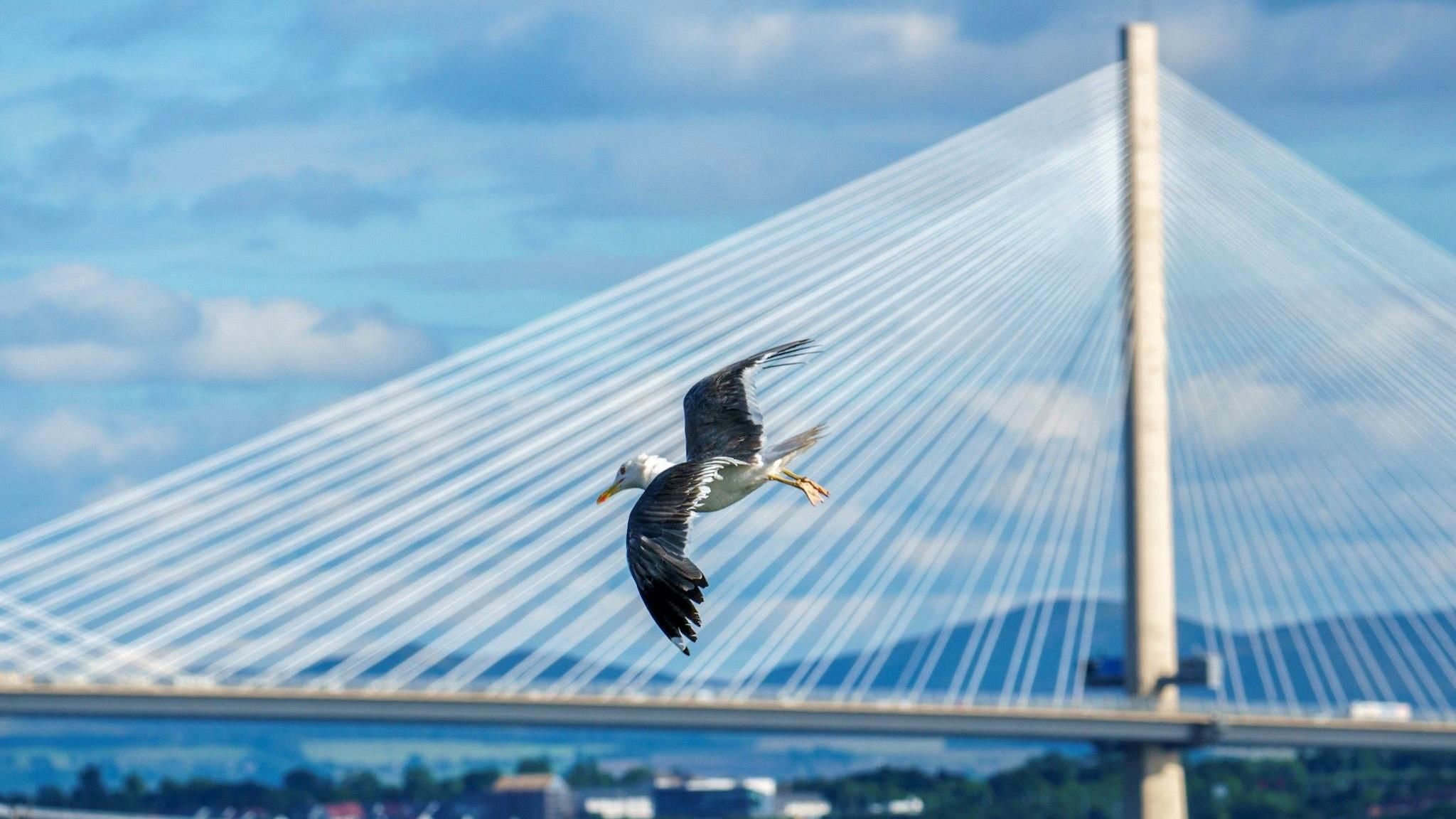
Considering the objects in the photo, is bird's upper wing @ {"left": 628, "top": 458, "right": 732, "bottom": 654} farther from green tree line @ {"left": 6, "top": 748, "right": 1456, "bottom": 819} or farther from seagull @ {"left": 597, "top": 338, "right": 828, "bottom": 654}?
green tree line @ {"left": 6, "top": 748, "right": 1456, "bottom": 819}

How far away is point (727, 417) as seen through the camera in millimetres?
16656

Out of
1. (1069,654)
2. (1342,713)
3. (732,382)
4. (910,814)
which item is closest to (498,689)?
(1069,654)

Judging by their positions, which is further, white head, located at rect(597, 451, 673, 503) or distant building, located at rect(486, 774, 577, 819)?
distant building, located at rect(486, 774, 577, 819)

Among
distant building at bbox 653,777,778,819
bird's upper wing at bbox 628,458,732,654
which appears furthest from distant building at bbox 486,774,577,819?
bird's upper wing at bbox 628,458,732,654

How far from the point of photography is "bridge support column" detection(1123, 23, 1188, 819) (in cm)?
4838

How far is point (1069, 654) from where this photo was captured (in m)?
47.8

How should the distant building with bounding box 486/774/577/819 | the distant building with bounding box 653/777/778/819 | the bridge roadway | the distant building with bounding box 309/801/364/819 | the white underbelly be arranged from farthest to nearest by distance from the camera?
the distant building with bounding box 309/801/364/819 → the distant building with bounding box 653/777/778/819 → the distant building with bounding box 486/774/577/819 → the bridge roadway → the white underbelly

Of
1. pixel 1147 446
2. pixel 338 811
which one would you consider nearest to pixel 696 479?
pixel 1147 446

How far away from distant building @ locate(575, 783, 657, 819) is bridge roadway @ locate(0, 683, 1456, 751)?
2367 inches

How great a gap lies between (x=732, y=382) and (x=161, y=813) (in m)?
109

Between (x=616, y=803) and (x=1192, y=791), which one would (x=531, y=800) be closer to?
(x=616, y=803)

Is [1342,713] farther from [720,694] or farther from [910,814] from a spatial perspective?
[910,814]

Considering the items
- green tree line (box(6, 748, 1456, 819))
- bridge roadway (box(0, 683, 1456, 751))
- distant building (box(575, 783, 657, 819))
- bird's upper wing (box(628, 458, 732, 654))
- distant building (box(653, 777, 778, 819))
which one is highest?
bird's upper wing (box(628, 458, 732, 654))

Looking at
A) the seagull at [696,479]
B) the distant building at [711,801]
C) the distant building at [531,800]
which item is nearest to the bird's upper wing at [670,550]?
the seagull at [696,479]
